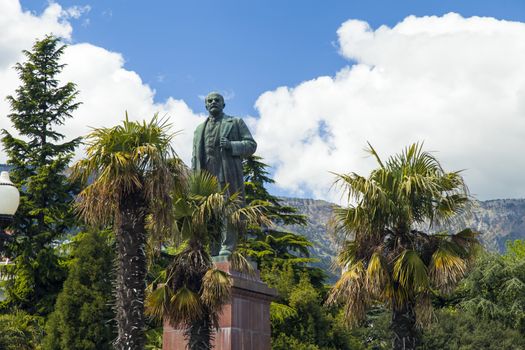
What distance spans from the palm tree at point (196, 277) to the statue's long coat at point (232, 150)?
2274mm

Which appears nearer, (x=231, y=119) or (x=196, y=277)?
(x=196, y=277)

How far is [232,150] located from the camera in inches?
582

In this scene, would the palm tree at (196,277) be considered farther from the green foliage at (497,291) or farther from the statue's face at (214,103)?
the green foliage at (497,291)

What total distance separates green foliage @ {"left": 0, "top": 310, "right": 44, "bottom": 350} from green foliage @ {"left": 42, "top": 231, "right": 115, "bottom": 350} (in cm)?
61

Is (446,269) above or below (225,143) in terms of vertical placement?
below

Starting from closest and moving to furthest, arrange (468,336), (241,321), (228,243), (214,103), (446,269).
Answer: (446,269), (241,321), (228,243), (214,103), (468,336)

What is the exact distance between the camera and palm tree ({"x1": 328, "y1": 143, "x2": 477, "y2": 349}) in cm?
1294

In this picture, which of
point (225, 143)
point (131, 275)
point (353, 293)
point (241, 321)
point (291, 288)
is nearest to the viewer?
point (131, 275)

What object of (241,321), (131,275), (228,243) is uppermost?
(228,243)

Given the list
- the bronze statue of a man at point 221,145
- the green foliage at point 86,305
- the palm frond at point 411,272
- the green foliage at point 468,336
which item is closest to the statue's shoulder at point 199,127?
the bronze statue of a man at point 221,145

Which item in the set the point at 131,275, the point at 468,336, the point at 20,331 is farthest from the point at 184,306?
the point at 468,336

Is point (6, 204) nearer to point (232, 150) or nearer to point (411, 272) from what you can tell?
point (232, 150)

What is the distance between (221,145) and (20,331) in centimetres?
1089

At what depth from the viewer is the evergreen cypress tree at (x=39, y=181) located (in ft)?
93.1
